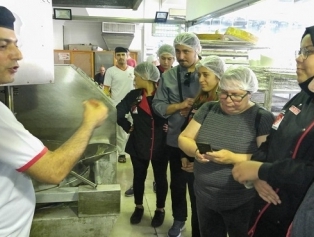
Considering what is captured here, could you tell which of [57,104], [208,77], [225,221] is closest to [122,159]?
[57,104]

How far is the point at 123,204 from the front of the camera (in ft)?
8.96

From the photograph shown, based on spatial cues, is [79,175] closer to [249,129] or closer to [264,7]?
[249,129]

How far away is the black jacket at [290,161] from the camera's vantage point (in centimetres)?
95

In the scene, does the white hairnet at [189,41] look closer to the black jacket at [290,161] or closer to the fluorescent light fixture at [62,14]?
the black jacket at [290,161]

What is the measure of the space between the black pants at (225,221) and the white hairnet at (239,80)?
0.55 m

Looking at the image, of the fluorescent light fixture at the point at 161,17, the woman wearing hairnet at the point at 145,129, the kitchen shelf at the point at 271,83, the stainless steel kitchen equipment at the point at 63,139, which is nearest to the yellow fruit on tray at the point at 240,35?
the kitchen shelf at the point at 271,83

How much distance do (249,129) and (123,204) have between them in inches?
66.1

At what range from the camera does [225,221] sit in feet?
4.87

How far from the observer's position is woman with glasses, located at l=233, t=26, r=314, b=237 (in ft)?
3.15

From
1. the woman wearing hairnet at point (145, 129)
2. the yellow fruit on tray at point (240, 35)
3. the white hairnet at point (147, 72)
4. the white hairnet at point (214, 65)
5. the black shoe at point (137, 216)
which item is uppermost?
the yellow fruit on tray at point (240, 35)

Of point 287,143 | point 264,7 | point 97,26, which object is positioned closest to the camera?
point 287,143

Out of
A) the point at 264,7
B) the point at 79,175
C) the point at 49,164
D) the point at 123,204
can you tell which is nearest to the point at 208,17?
the point at 264,7

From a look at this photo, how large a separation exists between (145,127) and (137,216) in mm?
751

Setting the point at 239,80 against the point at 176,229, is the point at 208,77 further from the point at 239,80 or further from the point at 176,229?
the point at 176,229
